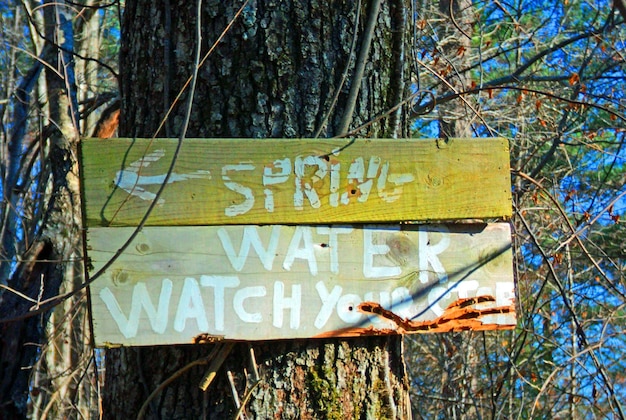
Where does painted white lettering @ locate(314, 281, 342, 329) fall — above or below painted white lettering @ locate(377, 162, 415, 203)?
below

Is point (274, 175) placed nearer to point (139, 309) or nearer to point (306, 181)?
point (306, 181)

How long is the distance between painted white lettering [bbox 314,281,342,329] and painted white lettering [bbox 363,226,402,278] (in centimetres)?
9

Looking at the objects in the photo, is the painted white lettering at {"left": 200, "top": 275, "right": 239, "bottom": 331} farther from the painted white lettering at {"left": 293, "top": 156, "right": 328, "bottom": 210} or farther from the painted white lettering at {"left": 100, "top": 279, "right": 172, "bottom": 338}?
the painted white lettering at {"left": 293, "top": 156, "right": 328, "bottom": 210}

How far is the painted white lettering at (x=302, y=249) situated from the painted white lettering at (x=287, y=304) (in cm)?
4

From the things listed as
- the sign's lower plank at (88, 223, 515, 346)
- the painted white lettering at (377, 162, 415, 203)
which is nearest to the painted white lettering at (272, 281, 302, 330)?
the sign's lower plank at (88, 223, 515, 346)

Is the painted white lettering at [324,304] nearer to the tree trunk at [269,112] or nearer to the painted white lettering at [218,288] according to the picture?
the tree trunk at [269,112]

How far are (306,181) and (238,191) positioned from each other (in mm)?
146

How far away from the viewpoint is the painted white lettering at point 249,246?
1.58m

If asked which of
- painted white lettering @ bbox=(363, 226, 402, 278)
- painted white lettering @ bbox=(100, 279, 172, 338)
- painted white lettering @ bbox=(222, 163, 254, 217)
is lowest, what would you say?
painted white lettering @ bbox=(100, 279, 172, 338)

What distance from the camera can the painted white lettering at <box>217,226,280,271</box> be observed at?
1578 millimetres

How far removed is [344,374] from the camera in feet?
5.51

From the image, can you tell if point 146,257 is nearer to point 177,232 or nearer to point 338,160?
point 177,232

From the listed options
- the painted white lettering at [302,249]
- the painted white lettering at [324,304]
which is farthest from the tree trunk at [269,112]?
the painted white lettering at [302,249]

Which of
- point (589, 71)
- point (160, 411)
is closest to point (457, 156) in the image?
point (160, 411)
